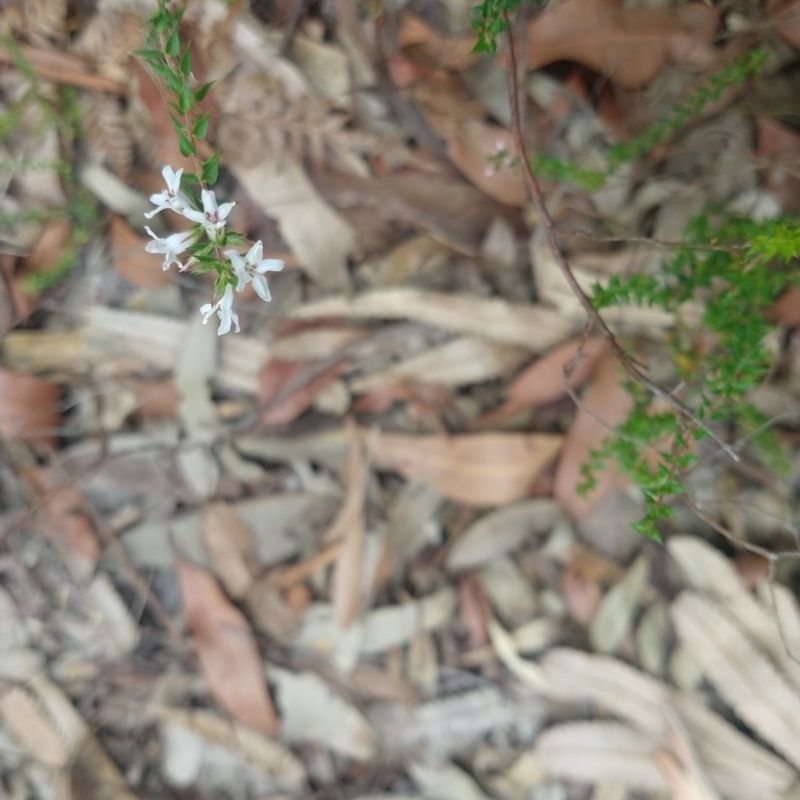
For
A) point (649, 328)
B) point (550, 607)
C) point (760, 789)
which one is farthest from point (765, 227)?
point (760, 789)

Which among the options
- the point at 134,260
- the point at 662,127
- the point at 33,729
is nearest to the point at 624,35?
the point at 662,127

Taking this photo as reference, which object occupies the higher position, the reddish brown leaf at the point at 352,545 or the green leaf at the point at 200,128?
the green leaf at the point at 200,128

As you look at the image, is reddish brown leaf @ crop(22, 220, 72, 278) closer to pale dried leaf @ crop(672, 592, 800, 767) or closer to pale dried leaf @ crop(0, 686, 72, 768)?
pale dried leaf @ crop(0, 686, 72, 768)

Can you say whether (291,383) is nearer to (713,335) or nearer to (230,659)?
(230,659)

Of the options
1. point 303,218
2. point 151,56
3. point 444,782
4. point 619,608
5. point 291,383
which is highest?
point 151,56

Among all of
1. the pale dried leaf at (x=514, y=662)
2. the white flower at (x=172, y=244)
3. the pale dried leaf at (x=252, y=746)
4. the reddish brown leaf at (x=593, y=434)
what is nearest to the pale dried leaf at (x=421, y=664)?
the pale dried leaf at (x=514, y=662)

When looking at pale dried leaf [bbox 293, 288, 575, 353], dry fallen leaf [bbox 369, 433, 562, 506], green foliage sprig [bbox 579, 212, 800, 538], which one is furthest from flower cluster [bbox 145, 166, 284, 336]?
dry fallen leaf [bbox 369, 433, 562, 506]

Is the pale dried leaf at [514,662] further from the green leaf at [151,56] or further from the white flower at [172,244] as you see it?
the green leaf at [151,56]
